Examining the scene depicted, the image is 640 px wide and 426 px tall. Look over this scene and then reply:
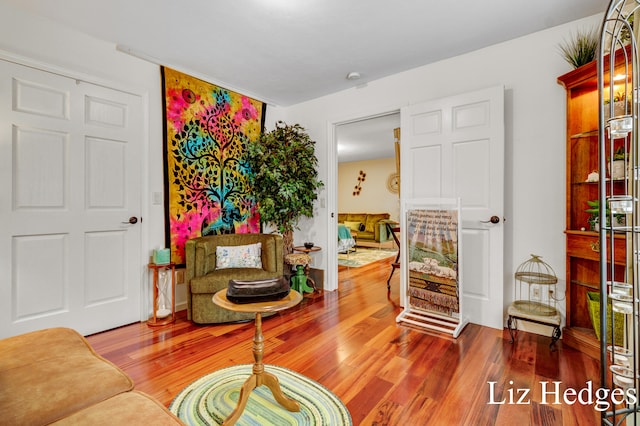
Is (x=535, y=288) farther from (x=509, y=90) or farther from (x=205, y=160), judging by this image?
(x=205, y=160)

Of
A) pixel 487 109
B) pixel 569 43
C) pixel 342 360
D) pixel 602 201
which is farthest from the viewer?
pixel 487 109

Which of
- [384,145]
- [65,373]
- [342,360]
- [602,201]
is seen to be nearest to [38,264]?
[65,373]

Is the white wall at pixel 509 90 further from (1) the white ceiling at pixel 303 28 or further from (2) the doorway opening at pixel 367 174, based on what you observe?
(2) the doorway opening at pixel 367 174

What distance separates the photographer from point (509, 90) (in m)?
2.61

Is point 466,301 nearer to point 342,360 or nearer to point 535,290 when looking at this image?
point 535,290

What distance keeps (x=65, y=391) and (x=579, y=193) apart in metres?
3.15

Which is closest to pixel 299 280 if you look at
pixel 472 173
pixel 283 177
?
pixel 283 177

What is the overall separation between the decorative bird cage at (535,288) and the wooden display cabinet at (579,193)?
13cm

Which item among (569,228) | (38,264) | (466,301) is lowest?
(466,301)

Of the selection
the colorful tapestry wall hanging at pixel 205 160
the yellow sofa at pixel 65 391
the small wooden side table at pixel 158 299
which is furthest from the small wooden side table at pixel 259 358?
the colorful tapestry wall hanging at pixel 205 160

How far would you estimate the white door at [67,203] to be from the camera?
2.18 meters

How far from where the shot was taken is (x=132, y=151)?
2773 mm

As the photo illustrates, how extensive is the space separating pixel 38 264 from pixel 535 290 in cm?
393

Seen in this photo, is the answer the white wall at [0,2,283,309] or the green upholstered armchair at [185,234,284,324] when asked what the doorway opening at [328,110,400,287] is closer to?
the green upholstered armchair at [185,234,284,324]
